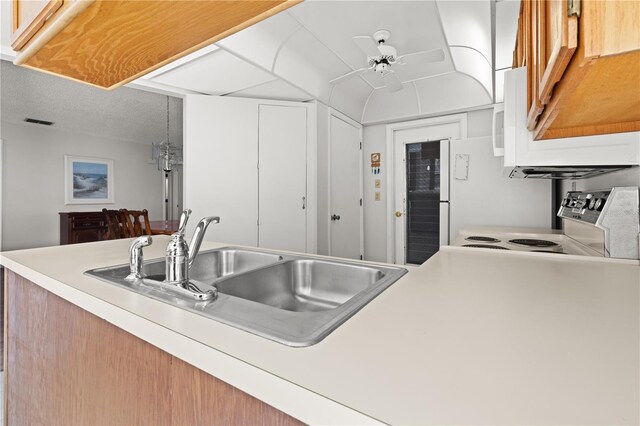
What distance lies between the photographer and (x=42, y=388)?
1.07 metres

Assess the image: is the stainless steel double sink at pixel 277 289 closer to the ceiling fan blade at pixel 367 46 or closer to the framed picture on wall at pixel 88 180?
the ceiling fan blade at pixel 367 46

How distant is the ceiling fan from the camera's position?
94.2 inches

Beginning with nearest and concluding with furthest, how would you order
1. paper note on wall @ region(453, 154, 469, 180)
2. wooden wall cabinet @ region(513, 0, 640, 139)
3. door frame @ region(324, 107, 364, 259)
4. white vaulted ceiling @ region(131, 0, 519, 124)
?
wooden wall cabinet @ region(513, 0, 640, 139) → white vaulted ceiling @ region(131, 0, 519, 124) → paper note on wall @ region(453, 154, 469, 180) → door frame @ region(324, 107, 364, 259)

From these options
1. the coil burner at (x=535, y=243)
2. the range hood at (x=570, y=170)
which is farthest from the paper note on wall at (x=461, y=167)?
the coil burner at (x=535, y=243)

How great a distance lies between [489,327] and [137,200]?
7.36 m

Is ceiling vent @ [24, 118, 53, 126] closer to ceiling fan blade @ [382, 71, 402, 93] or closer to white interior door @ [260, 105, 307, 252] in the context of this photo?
white interior door @ [260, 105, 307, 252]

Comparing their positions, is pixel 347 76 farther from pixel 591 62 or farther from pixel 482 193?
pixel 591 62

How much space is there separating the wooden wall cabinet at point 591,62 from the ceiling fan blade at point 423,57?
219cm

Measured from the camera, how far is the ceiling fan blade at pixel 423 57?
281 cm

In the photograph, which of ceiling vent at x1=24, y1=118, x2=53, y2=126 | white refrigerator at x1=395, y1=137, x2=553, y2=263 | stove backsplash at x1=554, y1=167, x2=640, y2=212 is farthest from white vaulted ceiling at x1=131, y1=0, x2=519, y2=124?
ceiling vent at x1=24, y1=118, x2=53, y2=126

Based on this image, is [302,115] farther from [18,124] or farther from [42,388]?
[18,124]

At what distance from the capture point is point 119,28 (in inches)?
36.5

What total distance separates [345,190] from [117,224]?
2.98m

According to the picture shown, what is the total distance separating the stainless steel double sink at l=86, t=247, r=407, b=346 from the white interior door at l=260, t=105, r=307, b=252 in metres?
1.74
